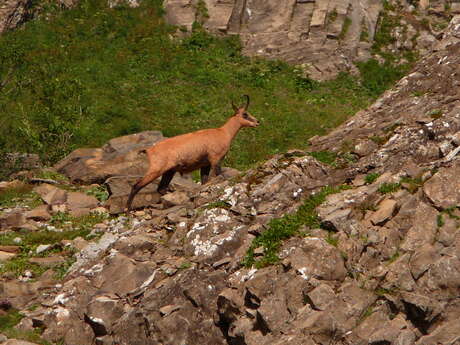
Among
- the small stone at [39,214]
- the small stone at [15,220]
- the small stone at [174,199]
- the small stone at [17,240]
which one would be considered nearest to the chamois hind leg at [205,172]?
the small stone at [174,199]

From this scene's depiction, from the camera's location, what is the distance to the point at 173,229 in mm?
14750

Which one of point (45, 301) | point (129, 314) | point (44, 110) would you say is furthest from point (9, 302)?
point (44, 110)

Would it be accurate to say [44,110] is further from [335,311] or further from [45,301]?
[335,311]

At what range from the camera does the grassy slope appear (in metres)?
27.9

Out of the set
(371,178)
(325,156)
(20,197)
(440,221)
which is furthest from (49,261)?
(440,221)

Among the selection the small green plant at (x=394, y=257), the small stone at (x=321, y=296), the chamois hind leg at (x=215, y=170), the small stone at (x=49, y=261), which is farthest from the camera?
the chamois hind leg at (x=215, y=170)

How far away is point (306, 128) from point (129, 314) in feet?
61.7

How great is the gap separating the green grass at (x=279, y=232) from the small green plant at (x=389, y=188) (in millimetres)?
1071

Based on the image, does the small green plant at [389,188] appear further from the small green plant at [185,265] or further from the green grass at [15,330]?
the green grass at [15,330]

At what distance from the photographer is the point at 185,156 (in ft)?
60.1

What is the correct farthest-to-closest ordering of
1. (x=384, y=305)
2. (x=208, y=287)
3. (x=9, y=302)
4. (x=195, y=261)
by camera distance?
(x=9, y=302) < (x=195, y=261) < (x=208, y=287) < (x=384, y=305)

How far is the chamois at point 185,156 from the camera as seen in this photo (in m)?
18.1

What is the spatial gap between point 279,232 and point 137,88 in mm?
21879

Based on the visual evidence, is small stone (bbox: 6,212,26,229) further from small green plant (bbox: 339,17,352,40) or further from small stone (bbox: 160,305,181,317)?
small green plant (bbox: 339,17,352,40)
